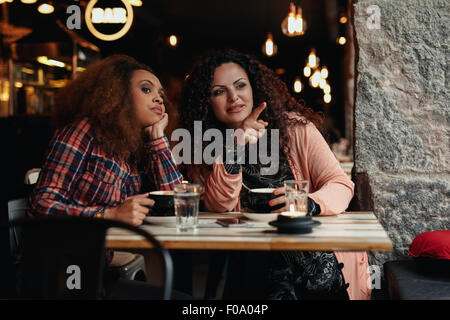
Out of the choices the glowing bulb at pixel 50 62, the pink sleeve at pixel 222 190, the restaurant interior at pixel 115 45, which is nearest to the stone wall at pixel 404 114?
the restaurant interior at pixel 115 45

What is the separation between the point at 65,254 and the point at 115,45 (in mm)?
8350

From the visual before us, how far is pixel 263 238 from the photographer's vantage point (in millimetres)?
1396

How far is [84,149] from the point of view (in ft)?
6.41

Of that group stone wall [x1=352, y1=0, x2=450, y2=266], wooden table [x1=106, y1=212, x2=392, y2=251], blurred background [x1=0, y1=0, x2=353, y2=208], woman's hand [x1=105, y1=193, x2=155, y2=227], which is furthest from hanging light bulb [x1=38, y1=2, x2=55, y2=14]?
wooden table [x1=106, y1=212, x2=392, y2=251]

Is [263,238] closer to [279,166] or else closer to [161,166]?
[279,166]

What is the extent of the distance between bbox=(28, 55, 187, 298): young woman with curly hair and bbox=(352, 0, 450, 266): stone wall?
0.94 metres

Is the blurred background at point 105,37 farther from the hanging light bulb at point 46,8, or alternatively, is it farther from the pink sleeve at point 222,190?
the pink sleeve at point 222,190

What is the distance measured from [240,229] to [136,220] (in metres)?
0.35

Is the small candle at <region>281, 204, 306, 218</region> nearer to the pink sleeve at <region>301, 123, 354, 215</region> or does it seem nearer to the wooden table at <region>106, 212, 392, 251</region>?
the wooden table at <region>106, 212, 392, 251</region>

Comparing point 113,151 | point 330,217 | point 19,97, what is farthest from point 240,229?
point 19,97

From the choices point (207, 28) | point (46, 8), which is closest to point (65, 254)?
point (46, 8)

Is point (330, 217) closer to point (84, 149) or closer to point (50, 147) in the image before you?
point (84, 149)

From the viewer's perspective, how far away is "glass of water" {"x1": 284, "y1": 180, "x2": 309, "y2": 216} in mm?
1605

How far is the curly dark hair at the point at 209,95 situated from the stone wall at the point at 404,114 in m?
0.28
